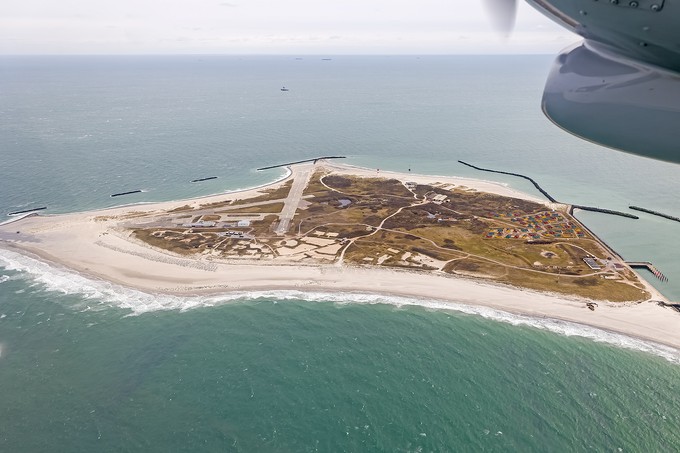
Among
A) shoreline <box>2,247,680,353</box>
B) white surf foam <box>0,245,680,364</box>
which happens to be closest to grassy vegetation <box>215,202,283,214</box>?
shoreline <box>2,247,680,353</box>

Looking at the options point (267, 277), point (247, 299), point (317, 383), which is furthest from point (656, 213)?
point (247, 299)

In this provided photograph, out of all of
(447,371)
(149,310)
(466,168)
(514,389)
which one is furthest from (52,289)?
(466,168)

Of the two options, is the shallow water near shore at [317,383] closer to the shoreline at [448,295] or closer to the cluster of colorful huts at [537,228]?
the shoreline at [448,295]

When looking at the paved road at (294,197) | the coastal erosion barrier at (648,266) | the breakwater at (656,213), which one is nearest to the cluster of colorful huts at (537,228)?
the coastal erosion barrier at (648,266)

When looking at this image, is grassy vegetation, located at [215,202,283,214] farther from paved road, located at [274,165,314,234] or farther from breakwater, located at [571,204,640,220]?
breakwater, located at [571,204,640,220]

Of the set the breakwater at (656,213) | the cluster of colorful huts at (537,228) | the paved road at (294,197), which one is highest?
the paved road at (294,197)

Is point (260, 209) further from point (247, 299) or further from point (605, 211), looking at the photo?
point (605, 211)
